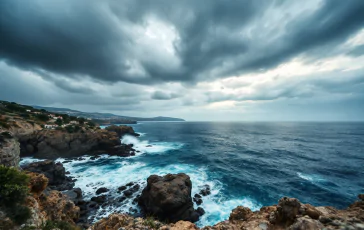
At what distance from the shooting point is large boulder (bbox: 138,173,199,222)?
17.5 m

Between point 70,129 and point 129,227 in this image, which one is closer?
point 129,227

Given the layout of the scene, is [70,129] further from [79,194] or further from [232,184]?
[232,184]

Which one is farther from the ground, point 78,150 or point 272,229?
point 272,229

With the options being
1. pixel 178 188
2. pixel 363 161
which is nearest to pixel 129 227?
pixel 178 188

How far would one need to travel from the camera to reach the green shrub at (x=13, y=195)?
6762mm

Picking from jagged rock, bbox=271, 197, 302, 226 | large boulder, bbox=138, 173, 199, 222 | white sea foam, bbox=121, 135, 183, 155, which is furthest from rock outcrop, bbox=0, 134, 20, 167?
white sea foam, bbox=121, 135, 183, 155

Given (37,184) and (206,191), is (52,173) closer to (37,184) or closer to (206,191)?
(37,184)

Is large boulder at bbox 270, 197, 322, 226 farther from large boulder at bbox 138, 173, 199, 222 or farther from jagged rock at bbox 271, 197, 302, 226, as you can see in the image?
large boulder at bbox 138, 173, 199, 222

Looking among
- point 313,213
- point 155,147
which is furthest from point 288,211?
point 155,147

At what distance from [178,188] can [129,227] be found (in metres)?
12.8

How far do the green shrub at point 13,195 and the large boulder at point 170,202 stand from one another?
44.1ft

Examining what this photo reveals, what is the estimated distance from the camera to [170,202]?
17.3 meters

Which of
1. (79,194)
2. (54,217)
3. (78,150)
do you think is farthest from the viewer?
(78,150)

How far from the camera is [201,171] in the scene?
32.8 m
